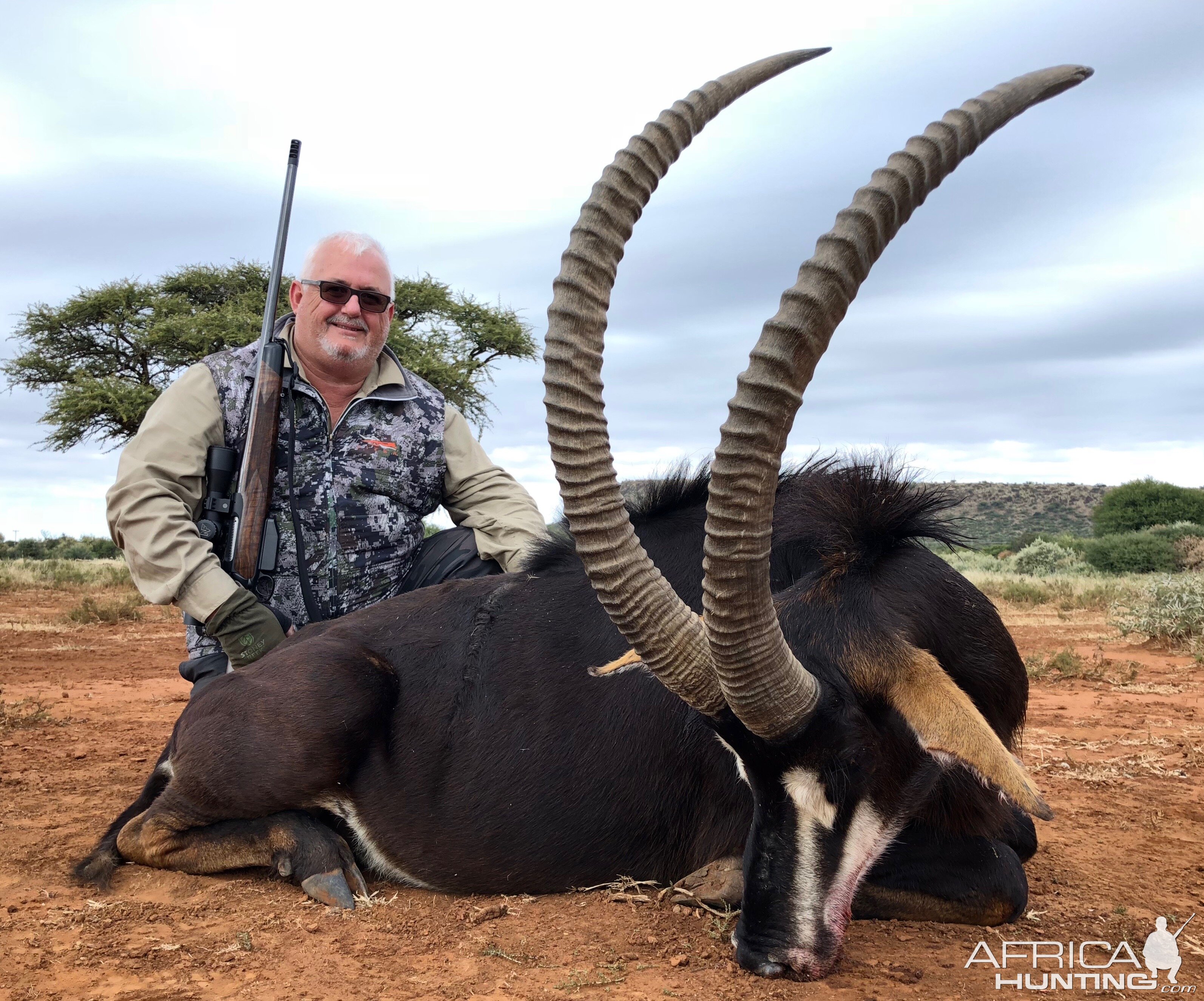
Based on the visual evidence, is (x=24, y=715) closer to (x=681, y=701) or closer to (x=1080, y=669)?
(x=681, y=701)

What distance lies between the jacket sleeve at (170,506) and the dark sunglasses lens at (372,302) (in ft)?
3.27

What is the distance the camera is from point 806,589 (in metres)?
3.42

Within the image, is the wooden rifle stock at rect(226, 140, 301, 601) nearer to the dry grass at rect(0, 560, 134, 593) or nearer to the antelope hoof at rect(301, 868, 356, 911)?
the antelope hoof at rect(301, 868, 356, 911)

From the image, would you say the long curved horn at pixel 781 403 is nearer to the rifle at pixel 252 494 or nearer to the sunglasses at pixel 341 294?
the rifle at pixel 252 494

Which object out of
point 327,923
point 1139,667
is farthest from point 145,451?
point 1139,667

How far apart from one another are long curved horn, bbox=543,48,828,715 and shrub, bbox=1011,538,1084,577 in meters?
25.5

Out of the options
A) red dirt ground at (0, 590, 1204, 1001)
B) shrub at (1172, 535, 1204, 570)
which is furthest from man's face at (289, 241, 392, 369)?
shrub at (1172, 535, 1204, 570)

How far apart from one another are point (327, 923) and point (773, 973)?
1583 millimetres

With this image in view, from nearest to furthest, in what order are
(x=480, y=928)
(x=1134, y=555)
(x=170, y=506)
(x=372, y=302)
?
(x=480, y=928) < (x=170, y=506) < (x=372, y=302) < (x=1134, y=555)

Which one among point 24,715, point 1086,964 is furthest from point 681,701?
point 24,715

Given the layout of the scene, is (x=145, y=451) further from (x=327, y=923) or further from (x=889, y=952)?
(x=889, y=952)

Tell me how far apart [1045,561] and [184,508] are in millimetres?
26174

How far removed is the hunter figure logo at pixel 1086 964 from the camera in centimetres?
307

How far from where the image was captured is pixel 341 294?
5922 millimetres
